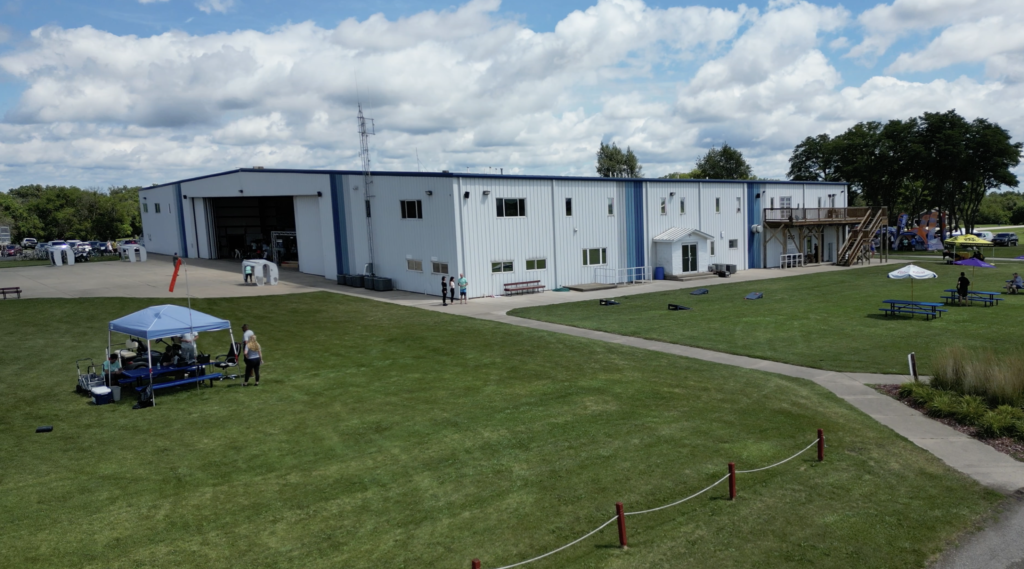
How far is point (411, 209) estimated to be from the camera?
35625 millimetres

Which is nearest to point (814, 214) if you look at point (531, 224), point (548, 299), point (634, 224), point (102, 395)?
point (634, 224)

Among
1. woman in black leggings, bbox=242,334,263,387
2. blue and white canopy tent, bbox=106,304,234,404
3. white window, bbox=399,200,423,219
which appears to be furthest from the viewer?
white window, bbox=399,200,423,219

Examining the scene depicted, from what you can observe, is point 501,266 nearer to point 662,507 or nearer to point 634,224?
point 634,224

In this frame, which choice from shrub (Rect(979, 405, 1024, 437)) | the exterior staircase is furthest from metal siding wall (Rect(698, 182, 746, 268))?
shrub (Rect(979, 405, 1024, 437))

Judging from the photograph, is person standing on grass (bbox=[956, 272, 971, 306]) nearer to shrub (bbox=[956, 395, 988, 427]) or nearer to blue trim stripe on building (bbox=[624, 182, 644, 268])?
shrub (bbox=[956, 395, 988, 427])

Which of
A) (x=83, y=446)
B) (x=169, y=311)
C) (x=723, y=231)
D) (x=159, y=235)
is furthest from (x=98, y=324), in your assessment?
(x=159, y=235)

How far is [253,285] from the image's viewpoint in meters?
38.8

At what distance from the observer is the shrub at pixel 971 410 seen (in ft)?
44.8

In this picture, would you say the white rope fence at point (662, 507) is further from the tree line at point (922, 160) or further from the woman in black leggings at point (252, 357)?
the tree line at point (922, 160)

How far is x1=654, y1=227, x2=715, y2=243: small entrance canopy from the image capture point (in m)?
41.3

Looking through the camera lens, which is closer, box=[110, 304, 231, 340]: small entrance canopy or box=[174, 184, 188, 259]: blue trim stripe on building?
box=[110, 304, 231, 340]: small entrance canopy

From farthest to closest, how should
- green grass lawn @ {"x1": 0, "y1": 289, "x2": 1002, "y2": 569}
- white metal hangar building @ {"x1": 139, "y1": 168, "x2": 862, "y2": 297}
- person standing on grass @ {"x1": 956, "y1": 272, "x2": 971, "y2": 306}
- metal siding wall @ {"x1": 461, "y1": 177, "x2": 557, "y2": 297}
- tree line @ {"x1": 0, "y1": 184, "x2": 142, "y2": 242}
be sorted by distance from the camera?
tree line @ {"x1": 0, "y1": 184, "x2": 142, "y2": 242}
white metal hangar building @ {"x1": 139, "y1": 168, "x2": 862, "y2": 297}
metal siding wall @ {"x1": 461, "y1": 177, "x2": 557, "y2": 297}
person standing on grass @ {"x1": 956, "y1": 272, "x2": 971, "y2": 306}
green grass lawn @ {"x1": 0, "y1": 289, "x2": 1002, "y2": 569}

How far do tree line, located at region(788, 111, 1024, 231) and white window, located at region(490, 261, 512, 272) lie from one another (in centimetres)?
5339

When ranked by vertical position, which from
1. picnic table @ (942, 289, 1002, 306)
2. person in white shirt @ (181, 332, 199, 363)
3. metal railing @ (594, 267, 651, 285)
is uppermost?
person in white shirt @ (181, 332, 199, 363)
